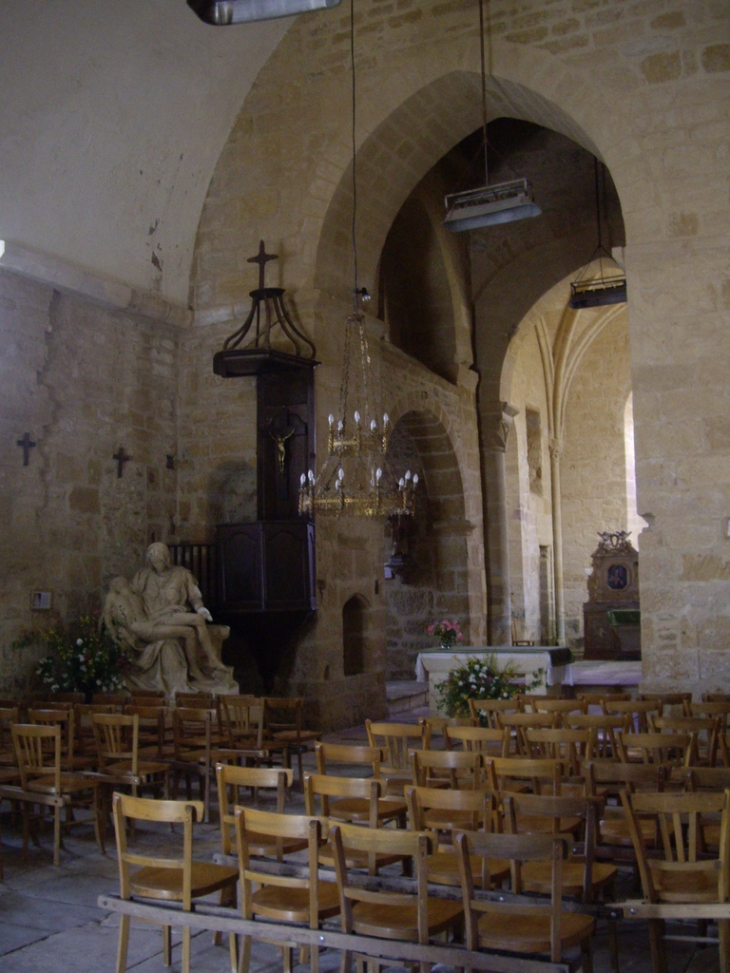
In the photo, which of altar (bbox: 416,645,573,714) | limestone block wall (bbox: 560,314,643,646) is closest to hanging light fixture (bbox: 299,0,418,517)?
altar (bbox: 416,645,573,714)

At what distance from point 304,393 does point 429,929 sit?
7.68m

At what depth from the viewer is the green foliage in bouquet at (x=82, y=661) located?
8.50 meters

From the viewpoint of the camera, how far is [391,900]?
3039mm

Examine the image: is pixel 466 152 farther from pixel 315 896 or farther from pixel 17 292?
pixel 315 896

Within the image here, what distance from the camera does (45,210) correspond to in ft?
30.7

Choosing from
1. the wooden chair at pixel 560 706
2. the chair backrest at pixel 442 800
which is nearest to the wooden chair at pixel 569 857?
the chair backrest at pixel 442 800

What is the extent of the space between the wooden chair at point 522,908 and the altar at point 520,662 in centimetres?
645

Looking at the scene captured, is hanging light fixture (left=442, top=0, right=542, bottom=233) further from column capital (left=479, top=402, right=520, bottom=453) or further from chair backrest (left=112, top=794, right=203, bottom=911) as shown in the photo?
column capital (left=479, top=402, right=520, bottom=453)

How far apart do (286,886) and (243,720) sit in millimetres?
3640

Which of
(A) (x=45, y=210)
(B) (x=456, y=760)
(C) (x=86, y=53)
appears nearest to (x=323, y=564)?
(A) (x=45, y=210)

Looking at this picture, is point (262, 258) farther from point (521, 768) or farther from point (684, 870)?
point (684, 870)

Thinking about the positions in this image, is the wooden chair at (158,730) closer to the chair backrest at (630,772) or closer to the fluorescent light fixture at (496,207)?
the chair backrest at (630,772)

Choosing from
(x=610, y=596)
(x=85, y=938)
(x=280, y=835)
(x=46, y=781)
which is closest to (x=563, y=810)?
(x=280, y=835)

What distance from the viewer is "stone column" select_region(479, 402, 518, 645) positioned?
15.7 m
